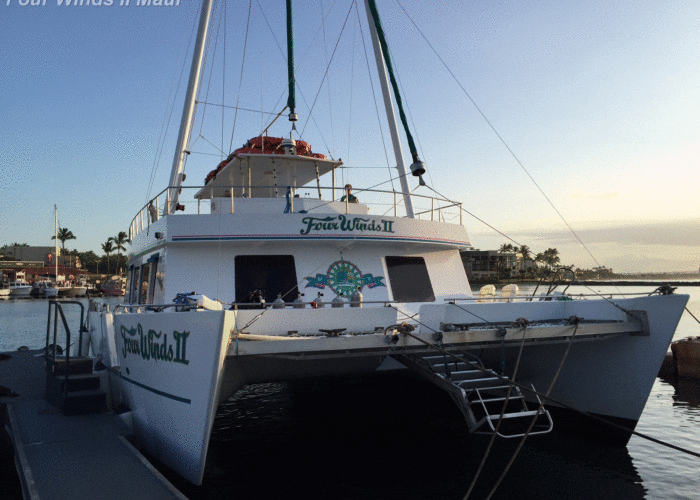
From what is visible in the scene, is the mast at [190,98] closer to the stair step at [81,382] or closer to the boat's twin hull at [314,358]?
the boat's twin hull at [314,358]

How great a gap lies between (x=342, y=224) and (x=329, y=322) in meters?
2.39

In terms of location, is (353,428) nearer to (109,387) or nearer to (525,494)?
(525,494)

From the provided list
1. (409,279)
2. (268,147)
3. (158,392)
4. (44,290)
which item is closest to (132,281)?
(268,147)

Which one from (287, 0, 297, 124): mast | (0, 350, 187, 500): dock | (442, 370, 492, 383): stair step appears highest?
(287, 0, 297, 124): mast

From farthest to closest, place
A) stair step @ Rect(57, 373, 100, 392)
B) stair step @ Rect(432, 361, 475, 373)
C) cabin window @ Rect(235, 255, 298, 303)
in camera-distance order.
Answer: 1. cabin window @ Rect(235, 255, 298, 303)
2. stair step @ Rect(57, 373, 100, 392)
3. stair step @ Rect(432, 361, 475, 373)

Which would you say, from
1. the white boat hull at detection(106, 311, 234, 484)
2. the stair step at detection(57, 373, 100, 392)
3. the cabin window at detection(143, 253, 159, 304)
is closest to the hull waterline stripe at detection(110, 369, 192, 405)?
the white boat hull at detection(106, 311, 234, 484)

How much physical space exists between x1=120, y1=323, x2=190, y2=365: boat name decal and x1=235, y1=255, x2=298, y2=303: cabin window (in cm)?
189

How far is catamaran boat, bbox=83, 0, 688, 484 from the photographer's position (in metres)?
6.16

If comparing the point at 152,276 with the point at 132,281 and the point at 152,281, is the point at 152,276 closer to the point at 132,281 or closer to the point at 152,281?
the point at 152,281

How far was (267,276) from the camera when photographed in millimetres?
9156

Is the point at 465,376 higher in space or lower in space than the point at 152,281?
lower

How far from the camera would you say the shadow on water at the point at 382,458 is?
672cm

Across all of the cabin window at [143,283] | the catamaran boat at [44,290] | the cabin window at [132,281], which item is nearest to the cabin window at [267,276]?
the cabin window at [143,283]

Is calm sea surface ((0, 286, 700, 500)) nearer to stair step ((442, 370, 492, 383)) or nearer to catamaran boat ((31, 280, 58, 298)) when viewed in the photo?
stair step ((442, 370, 492, 383))
